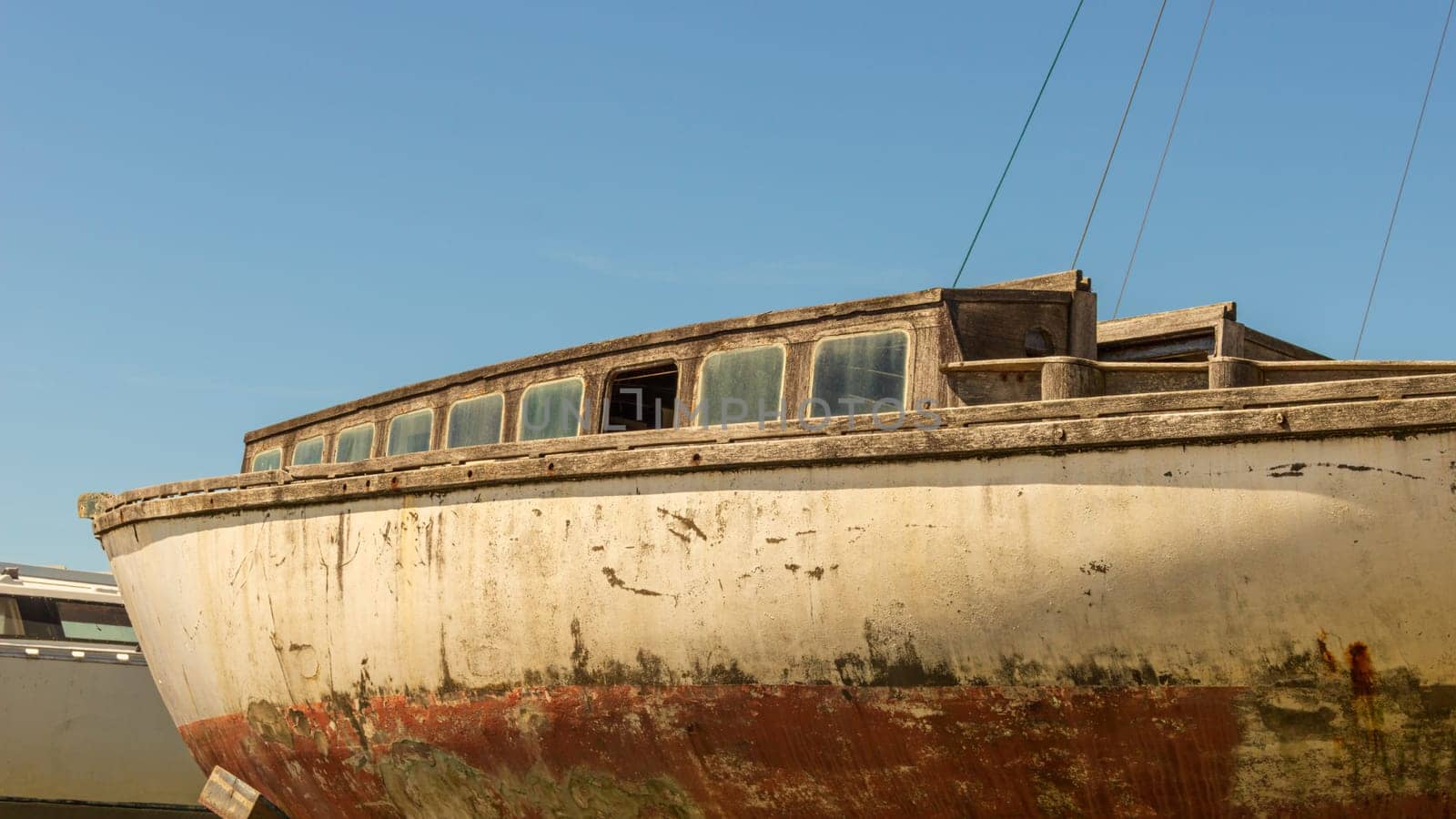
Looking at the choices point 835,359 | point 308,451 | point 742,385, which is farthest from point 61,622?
point 835,359

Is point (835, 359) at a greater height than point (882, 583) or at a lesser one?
greater

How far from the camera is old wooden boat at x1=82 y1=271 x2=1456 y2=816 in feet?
21.7

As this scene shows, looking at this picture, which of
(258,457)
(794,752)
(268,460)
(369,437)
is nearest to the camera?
(794,752)

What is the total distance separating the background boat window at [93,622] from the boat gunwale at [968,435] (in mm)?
8035

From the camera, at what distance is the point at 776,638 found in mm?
7801

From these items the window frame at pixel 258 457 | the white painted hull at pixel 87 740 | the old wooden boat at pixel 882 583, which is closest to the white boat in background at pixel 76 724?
the white painted hull at pixel 87 740

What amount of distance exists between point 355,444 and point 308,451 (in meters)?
1.05

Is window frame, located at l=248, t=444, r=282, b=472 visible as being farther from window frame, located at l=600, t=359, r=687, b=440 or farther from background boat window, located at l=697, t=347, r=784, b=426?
background boat window, located at l=697, t=347, r=784, b=426

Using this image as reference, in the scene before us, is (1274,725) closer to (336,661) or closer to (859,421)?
(859,421)

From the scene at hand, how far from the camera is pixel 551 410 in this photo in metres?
10.6

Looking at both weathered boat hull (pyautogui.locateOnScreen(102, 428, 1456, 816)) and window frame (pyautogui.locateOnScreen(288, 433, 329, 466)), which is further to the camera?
window frame (pyautogui.locateOnScreen(288, 433, 329, 466))

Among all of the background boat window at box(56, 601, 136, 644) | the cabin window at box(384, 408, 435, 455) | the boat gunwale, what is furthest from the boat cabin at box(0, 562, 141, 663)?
the boat gunwale

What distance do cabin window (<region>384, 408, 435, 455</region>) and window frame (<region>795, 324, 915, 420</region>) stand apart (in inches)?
156

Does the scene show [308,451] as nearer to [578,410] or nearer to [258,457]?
[258,457]
